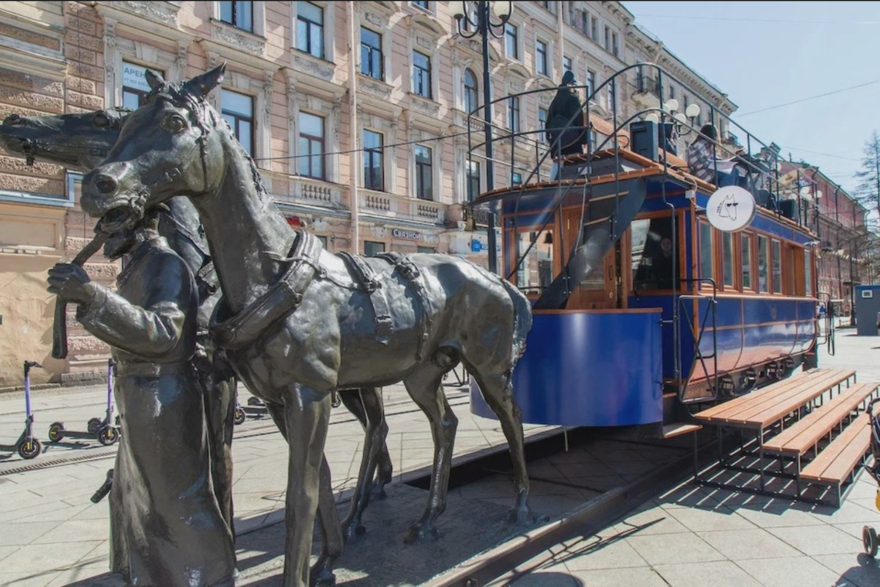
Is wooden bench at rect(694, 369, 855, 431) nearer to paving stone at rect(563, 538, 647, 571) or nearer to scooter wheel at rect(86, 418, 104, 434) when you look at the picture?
paving stone at rect(563, 538, 647, 571)

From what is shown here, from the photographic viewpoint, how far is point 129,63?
13.3m

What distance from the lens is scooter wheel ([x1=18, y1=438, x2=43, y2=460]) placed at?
673 cm

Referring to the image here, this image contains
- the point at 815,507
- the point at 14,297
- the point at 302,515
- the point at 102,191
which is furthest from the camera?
the point at 14,297

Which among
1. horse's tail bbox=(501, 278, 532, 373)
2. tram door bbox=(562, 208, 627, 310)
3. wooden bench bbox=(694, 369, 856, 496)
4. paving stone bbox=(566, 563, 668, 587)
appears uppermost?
tram door bbox=(562, 208, 627, 310)

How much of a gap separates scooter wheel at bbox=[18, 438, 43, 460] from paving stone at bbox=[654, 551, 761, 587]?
6.75 m

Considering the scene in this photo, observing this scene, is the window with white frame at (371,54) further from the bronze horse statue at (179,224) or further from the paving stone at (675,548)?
the paving stone at (675,548)

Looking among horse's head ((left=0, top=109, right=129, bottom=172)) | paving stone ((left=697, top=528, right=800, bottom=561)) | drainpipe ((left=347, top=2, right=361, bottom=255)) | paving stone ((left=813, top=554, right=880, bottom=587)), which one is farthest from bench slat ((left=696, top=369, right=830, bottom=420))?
drainpipe ((left=347, top=2, right=361, bottom=255))

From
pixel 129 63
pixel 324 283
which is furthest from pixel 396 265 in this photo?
pixel 129 63

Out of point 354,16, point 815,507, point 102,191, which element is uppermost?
point 354,16

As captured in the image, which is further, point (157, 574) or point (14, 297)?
point (14, 297)

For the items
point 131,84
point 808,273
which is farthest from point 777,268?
point 131,84

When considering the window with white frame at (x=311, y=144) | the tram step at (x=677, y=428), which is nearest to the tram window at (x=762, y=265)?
the tram step at (x=677, y=428)

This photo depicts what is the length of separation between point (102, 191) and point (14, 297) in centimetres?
1222

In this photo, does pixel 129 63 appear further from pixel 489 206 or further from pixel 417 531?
pixel 417 531
